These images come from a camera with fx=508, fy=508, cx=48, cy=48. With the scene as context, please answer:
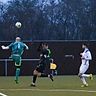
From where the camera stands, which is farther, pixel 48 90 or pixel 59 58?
pixel 59 58

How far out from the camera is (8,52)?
3791cm

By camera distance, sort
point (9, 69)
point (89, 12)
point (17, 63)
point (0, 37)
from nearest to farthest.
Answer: point (17, 63) → point (9, 69) → point (0, 37) → point (89, 12)

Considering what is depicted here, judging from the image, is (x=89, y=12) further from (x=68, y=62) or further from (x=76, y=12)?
(x=68, y=62)

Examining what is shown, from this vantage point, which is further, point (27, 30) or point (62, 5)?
point (62, 5)

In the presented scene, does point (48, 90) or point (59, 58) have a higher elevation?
point (59, 58)

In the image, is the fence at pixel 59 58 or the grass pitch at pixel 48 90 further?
the fence at pixel 59 58

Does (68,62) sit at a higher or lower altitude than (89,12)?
lower

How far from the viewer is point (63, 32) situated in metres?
57.5

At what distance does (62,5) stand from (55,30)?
5189mm

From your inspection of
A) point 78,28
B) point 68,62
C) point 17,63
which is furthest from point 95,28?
point 17,63

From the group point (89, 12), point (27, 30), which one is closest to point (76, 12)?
point (89, 12)

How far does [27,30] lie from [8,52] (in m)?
19.9

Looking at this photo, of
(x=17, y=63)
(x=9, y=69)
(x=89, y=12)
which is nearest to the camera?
(x=17, y=63)

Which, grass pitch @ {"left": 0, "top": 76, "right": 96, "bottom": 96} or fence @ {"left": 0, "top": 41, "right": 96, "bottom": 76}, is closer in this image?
grass pitch @ {"left": 0, "top": 76, "right": 96, "bottom": 96}
